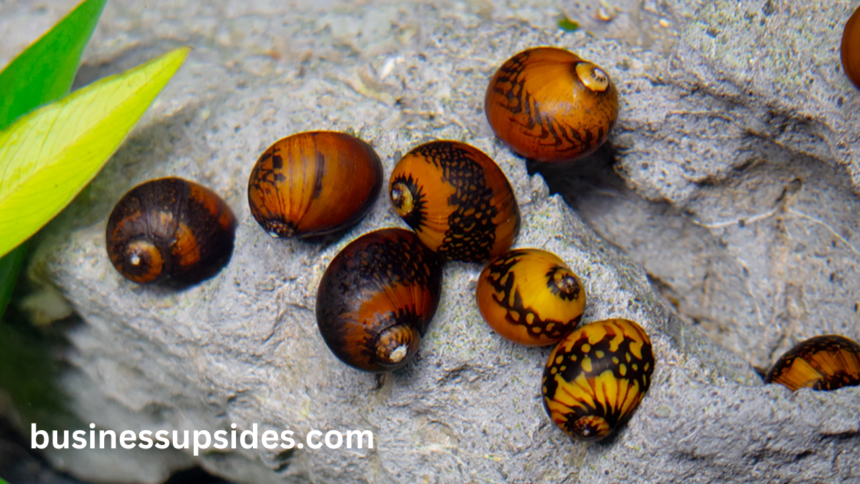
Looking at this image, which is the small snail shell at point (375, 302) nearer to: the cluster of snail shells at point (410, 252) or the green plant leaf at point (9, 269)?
the cluster of snail shells at point (410, 252)

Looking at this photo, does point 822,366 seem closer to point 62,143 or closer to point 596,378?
Result: point 596,378

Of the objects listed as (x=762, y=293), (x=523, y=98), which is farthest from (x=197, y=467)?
(x=762, y=293)

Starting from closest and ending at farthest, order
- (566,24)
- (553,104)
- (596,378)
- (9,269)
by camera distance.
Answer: (596,378), (553,104), (9,269), (566,24)

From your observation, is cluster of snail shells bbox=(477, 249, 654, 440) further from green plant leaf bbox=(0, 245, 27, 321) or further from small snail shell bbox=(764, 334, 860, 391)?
green plant leaf bbox=(0, 245, 27, 321)

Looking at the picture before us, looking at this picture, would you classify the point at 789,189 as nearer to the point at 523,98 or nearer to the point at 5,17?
the point at 523,98

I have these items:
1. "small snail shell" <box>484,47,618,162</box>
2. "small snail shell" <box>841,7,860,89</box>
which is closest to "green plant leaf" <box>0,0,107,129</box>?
"small snail shell" <box>484,47,618,162</box>

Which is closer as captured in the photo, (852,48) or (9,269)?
(852,48)

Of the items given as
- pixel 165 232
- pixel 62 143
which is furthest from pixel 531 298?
pixel 62 143
